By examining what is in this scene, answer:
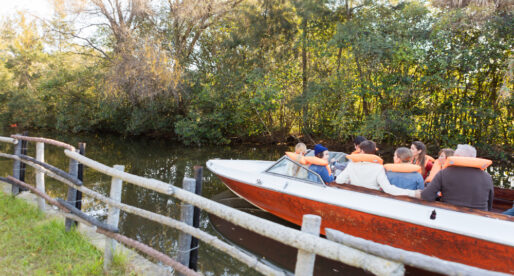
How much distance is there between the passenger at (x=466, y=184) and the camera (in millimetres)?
3840

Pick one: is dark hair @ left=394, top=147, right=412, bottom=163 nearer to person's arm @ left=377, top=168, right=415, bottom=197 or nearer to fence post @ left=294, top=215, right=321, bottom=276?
person's arm @ left=377, top=168, right=415, bottom=197

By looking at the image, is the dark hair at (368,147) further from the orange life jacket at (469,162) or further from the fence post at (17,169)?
the fence post at (17,169)

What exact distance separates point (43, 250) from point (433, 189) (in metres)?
4.55

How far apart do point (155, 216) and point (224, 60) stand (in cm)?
1430

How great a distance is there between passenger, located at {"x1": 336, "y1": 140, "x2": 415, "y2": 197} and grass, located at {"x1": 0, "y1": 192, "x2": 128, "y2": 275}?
3.39 metres

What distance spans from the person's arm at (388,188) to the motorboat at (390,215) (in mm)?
162

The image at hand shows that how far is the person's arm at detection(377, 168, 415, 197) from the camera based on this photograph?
4.43 meters

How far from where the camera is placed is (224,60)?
639 inches

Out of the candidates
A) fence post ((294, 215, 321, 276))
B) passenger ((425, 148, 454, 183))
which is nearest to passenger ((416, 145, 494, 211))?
passenger ((425, 148, 454, 183))

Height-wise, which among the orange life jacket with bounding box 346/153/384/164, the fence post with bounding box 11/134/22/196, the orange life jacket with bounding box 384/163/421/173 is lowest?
the fence post with bounding box 11/134/22/196

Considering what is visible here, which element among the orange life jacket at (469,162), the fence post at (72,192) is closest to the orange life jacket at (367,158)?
the orange life jacket at (469,162)

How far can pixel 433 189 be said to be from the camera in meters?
4.09

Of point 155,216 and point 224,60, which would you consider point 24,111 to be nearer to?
point 224,60

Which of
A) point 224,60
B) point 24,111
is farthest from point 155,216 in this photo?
point 24,111
